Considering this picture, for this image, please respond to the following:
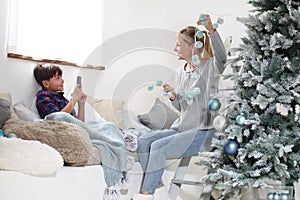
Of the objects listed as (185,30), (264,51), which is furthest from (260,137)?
(185,30)

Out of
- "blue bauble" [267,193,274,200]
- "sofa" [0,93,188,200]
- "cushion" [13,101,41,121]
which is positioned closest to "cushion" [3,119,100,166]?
"sofa" [0,93,188,200]

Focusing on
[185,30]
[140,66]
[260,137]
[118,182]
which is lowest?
[118,182]

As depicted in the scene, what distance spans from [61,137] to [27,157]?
228mm

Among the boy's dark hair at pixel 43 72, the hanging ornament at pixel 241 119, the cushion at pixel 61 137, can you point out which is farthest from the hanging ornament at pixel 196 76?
the boy's dark hair at pixel 43 72

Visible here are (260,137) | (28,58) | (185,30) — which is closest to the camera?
(260,137)

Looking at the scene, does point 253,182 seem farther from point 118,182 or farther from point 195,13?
point 195,13

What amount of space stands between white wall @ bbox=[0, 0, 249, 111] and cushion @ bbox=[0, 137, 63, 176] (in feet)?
2.88

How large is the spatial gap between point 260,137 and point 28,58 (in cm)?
161

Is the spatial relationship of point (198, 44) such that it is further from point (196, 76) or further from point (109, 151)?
point (109, 151)

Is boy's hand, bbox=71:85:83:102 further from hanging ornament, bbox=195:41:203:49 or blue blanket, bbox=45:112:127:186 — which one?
hanging ornament, bbox=195:41:203:49

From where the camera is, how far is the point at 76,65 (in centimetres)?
316

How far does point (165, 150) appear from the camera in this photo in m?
2.31

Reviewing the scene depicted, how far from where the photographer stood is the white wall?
2684mm

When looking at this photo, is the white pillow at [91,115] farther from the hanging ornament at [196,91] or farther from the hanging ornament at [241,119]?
the hanging ornament at [241,119]
